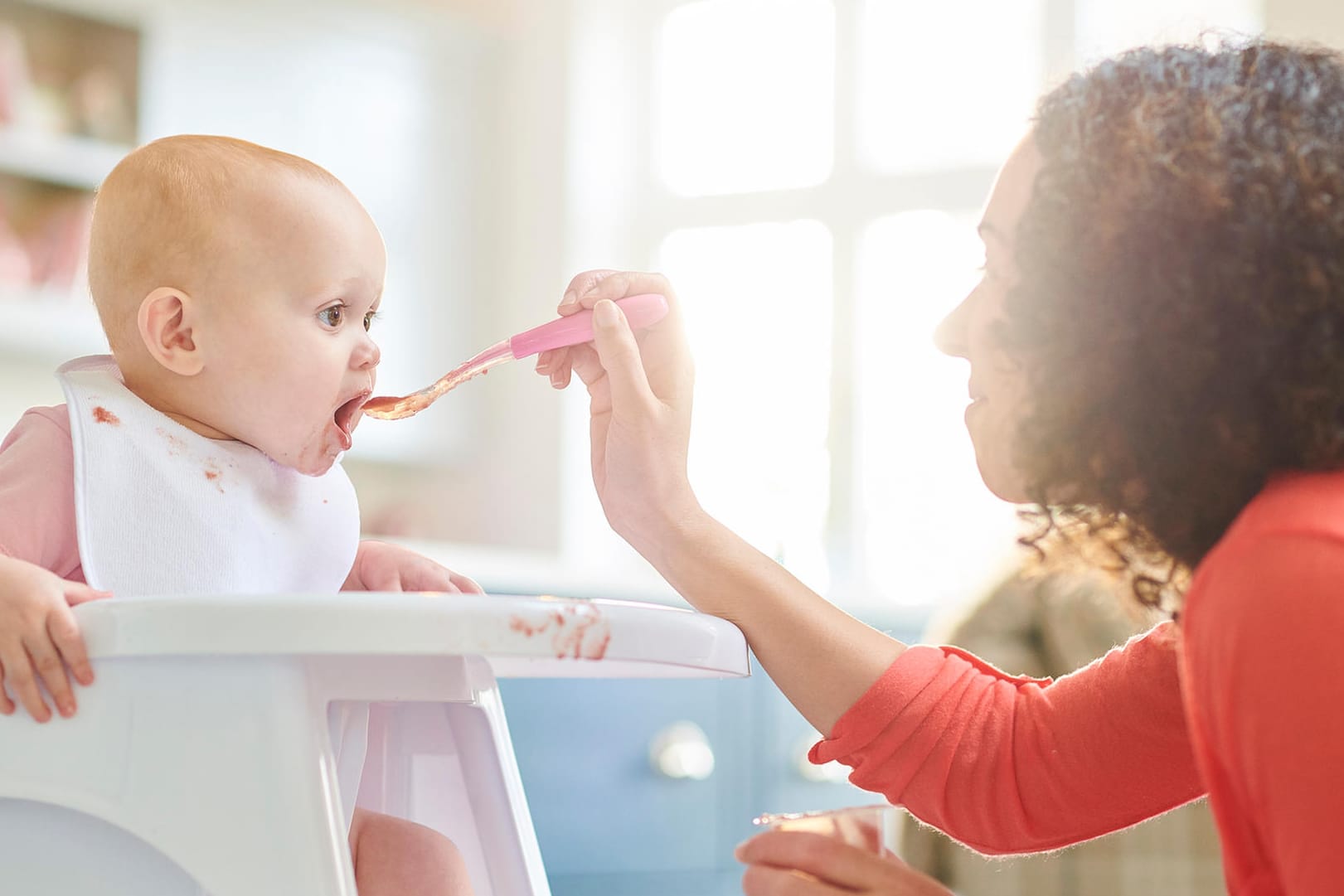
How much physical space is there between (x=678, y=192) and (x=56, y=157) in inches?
57.9

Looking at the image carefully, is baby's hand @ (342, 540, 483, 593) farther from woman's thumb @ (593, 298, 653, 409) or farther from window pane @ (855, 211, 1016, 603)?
window pane @ (855, 211, 1016, 603)

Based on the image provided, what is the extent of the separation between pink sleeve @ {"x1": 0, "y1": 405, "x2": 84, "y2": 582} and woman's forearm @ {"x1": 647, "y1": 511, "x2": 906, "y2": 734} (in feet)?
1.18

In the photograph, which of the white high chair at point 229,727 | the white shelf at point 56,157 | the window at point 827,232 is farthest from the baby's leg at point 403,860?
the window at point 827,232

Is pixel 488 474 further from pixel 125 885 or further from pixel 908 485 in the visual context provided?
pixel 125 885

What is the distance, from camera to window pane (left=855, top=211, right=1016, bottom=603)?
3.18 metres

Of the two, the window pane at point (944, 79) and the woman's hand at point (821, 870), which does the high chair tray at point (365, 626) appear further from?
the window pane at point (944, 79)

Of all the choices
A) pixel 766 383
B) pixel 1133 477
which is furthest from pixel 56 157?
pixel 1133 477

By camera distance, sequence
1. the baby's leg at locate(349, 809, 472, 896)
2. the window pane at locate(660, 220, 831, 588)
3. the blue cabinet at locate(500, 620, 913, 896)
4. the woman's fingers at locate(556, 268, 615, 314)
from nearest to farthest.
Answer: the baby's leg at locate(349, 809, 472, 896), the woman's fingers at locate(556, 268, 615, 314), the blue cabinet at locate(500, 620, 913, 896), the window pane at locate(660, 220, 831, 588)

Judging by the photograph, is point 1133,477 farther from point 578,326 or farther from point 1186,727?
point 578,326

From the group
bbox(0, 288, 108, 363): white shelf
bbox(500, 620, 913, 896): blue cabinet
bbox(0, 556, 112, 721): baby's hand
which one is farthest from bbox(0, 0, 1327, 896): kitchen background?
bbox(0, 556, 112, 721): baby's hand

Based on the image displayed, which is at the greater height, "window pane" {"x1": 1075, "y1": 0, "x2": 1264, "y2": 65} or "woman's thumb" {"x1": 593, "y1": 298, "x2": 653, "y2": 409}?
"window pane" {"x1": 1075, "y1": 0, "x2": 1264, "y2": 65}

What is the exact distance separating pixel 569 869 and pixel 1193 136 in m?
1.63

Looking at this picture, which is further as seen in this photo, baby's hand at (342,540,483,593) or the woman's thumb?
baby's hand at (342,540,483,593)

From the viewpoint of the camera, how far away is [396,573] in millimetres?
1022
